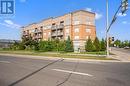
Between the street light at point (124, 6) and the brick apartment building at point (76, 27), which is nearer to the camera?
the street light at point (124, 6)

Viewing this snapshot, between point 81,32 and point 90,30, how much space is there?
4.16m

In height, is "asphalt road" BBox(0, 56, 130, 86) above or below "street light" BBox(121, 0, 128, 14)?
below

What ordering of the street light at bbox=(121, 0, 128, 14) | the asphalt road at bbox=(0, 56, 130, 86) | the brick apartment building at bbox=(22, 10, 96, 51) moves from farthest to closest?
the brick apartment building at bbox=(22, 10, 96, 51)
the street light at bbox=(121, 0, 128, 14)
the asphalt road at bbox=(0, 56, 130, 86)

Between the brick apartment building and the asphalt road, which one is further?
the brick apartment building

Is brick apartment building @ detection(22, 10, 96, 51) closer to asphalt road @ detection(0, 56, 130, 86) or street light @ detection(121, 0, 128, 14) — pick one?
street light @ detection(121, 0, 128, 14)

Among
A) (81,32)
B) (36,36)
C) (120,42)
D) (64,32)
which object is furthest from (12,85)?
(120,42)

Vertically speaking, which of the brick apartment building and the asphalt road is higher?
the brick apartment building

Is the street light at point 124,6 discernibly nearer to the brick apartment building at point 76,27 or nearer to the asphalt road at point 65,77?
the asphalt road at point 65,77

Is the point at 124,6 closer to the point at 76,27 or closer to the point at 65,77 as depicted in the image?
the point at 65,77

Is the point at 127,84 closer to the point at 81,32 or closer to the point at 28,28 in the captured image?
the point at 81,32

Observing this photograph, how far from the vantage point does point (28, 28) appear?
98375 mm

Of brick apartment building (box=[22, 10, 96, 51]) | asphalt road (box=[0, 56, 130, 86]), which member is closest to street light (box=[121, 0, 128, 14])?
asphalt road (box=[0, 56, 130, 86])

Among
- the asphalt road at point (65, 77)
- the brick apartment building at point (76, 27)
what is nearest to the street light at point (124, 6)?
the asphalt road at point (65, 77)

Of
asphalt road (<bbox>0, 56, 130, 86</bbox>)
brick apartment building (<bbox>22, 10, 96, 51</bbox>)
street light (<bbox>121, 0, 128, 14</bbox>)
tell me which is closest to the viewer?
asphalt road (<bbox>0, 56, 130, 86</bbox>)
